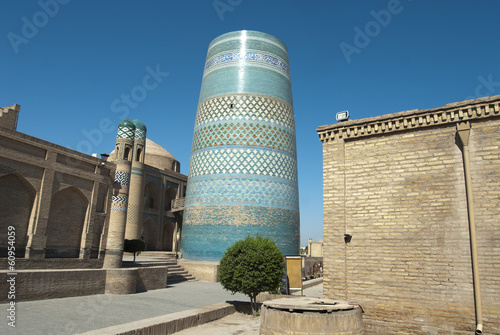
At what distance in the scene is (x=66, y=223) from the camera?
11.1 m

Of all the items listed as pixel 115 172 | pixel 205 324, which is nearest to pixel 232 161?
pixel 115 172

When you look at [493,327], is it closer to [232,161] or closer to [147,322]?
[147,322]

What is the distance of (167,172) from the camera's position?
23.3 metres

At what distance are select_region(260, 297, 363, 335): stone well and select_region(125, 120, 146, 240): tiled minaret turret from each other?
53.2ft

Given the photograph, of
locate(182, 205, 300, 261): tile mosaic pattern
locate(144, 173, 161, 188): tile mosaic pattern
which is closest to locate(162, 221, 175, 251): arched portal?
locate(144, 173, 161, 188): tile mosaic pattern

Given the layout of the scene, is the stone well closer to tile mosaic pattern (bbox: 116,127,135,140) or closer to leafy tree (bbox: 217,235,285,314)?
leafy tree (bbox: 217,235,285,314)

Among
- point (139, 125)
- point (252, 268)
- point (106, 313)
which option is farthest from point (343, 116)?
point (139, 125)

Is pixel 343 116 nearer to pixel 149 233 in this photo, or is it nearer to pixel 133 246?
pixel 133 246

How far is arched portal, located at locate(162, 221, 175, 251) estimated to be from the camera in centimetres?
2312

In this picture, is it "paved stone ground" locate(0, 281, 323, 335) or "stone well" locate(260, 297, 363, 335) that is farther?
"paved stone ground" locate(0, 281, 323, 335)

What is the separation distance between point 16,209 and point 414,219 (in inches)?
378

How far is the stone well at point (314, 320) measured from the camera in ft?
14.0

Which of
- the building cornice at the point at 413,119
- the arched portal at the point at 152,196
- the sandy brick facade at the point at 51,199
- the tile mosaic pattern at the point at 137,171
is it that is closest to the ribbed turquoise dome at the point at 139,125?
the tile mosaic pattern at the point at 137,171

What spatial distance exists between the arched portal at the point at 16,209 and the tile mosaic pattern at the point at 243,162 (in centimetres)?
630
